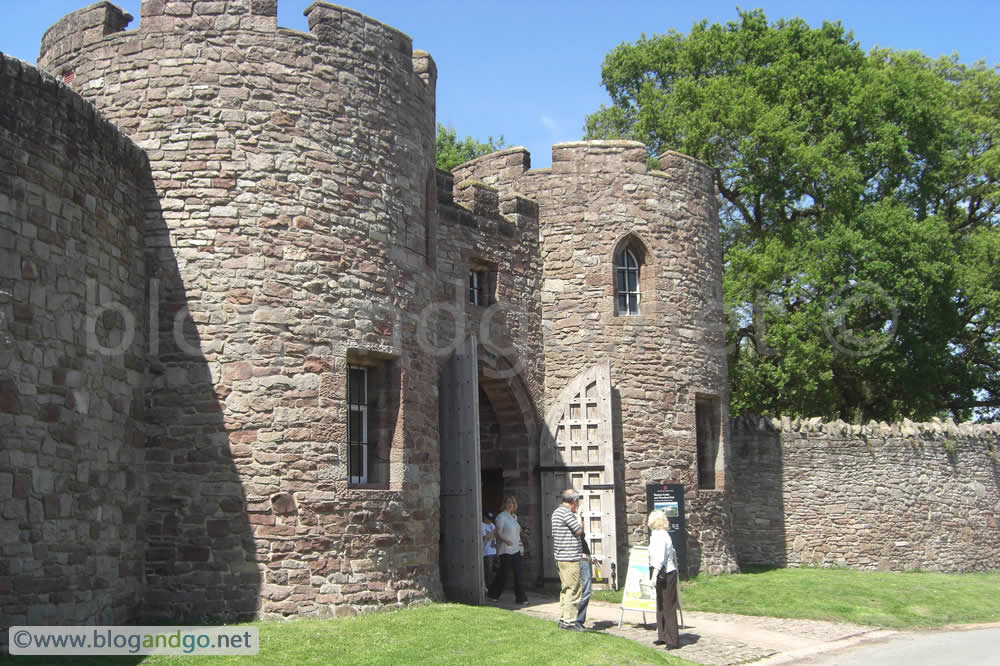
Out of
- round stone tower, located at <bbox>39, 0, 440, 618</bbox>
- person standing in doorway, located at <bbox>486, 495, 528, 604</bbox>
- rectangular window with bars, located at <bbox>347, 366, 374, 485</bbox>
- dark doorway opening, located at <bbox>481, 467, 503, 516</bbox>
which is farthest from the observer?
dark doorway opening, located at <bbox>481, 467, 503, 516</bbox>

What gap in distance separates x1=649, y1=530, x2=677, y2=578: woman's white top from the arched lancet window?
6242 mm

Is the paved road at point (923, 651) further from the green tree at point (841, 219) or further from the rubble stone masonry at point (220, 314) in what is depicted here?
the green tree at point (841, 219)

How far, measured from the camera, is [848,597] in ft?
50.9

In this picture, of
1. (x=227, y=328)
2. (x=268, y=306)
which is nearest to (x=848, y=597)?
(x=268, y=306)

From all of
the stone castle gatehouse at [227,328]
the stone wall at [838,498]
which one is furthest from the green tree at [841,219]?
the stone castle gatehouse at [227,328]

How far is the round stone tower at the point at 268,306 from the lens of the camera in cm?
1102

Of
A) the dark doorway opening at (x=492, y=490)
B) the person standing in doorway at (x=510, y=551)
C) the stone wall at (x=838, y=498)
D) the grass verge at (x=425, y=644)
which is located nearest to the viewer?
the grass verge at (x=425, y=644)

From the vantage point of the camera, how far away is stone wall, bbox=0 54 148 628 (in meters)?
8.76

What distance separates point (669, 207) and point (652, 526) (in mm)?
7536

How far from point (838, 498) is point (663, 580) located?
10.8 metres

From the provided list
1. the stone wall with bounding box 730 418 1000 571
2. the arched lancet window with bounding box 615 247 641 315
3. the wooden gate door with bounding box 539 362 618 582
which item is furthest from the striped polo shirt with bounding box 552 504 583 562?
the stone wall with bounding box 730 418 1000 571

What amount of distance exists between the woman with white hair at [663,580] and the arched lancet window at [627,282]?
6.22 m

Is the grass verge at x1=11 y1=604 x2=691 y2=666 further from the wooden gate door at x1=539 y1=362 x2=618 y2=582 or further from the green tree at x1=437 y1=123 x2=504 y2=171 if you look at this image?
the green tree at x1=437 y1=123 x2=504 y2=171

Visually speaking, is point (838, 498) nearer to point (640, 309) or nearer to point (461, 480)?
point (640, 309)
